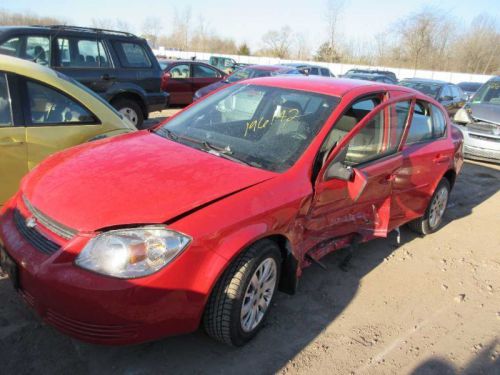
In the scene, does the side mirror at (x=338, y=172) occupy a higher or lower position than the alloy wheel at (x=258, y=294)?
higher

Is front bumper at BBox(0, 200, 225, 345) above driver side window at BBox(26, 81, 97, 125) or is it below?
below

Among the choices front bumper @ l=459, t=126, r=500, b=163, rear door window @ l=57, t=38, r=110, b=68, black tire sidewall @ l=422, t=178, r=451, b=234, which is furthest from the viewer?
front bumper @ l=459, t=126, r=500, b=163

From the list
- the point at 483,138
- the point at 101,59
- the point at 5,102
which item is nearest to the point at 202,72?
the point at 101,59

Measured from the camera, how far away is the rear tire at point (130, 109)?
8.53 meters

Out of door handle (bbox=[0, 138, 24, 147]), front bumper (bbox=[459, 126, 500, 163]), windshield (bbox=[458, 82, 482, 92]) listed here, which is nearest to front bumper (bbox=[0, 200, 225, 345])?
door handle (bbox=[0, 138, 24, 147])

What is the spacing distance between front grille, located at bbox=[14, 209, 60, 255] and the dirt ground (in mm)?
682

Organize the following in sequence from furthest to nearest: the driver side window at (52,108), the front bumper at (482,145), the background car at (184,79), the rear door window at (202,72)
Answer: the rear door window at (202,72), the background car at (184,79), the front bumper at (482,145), the driver side window at (52,108)

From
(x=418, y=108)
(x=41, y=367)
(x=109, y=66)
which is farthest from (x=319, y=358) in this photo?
(x=109, y=66)

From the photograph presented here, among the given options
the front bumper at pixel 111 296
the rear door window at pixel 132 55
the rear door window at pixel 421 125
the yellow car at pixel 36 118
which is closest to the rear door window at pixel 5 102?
the yellow car at pixel 36 118

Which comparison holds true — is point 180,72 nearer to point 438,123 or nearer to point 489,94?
point 489,94

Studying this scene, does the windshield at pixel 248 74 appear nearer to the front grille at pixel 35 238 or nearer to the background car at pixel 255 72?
the background car at pixel 255 72

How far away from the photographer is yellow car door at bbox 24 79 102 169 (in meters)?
3.89

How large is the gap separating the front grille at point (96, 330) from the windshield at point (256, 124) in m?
1.35

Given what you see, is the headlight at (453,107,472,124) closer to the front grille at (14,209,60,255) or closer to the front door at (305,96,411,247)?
the front door at (305,96,411,247)
